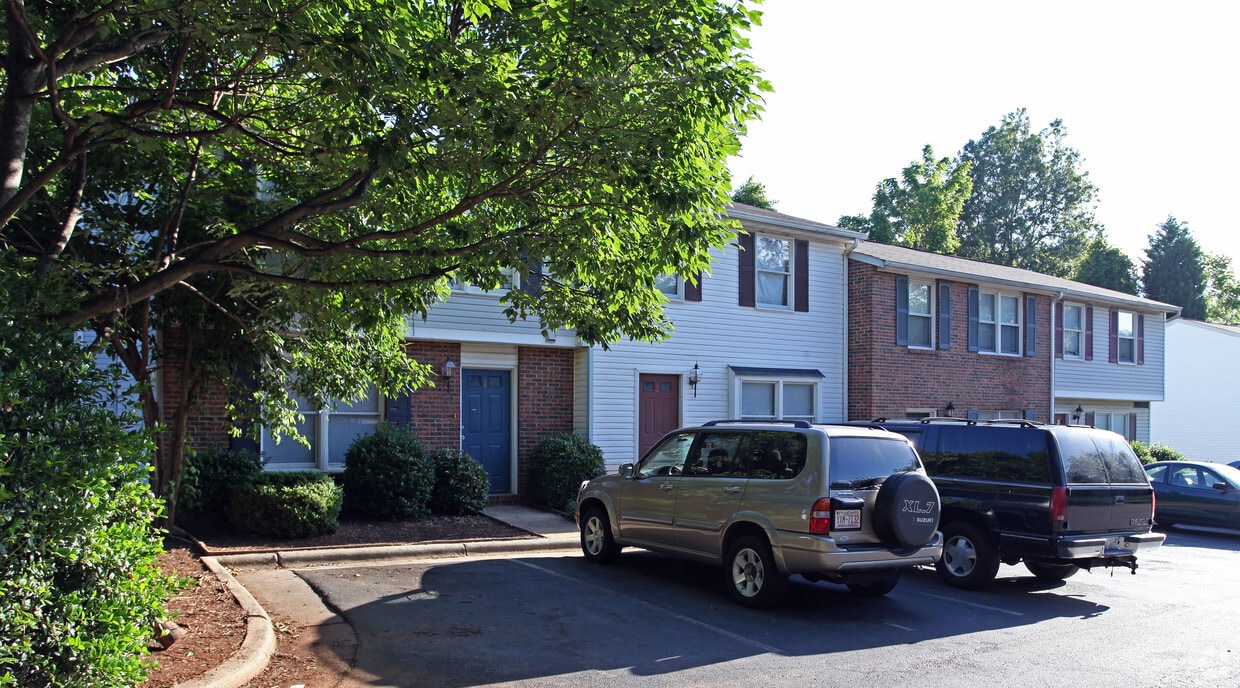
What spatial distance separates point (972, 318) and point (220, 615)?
19239 millimetres

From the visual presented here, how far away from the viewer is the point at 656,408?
17.4 metres

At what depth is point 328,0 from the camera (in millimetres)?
6191

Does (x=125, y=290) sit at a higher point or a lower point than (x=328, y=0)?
lower

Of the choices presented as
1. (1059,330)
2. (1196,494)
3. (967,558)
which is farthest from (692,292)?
(1059,330)

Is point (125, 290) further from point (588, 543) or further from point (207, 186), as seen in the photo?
point (588, 543)

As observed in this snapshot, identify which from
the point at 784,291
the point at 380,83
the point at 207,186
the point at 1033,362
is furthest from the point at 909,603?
the point at 1033,362

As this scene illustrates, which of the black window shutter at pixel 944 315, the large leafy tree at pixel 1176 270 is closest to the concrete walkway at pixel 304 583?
the black window shutter at pixel 944 315

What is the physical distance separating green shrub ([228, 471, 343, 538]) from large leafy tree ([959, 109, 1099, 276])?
50.4m

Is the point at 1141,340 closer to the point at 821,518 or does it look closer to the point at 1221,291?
the point at 821,518

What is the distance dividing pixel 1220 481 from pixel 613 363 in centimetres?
1142

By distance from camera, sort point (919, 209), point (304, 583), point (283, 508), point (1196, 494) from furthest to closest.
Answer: point (919, 209) < point (1196, 494) < point (283, 508) < point (304, 583)

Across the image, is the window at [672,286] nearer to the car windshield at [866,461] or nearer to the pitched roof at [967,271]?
the pitched roof at [967,271]

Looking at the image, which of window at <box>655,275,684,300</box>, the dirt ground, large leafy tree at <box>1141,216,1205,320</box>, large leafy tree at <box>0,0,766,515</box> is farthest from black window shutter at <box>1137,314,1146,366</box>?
large leafy tree at <box>1141,216,1205,320</box>

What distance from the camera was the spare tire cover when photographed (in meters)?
8.30
